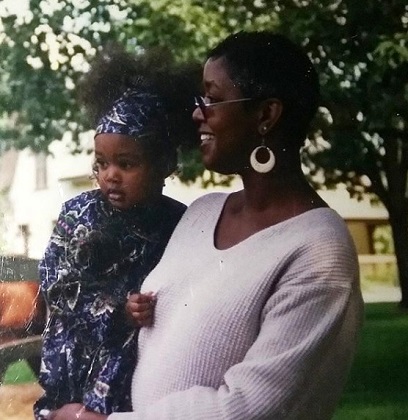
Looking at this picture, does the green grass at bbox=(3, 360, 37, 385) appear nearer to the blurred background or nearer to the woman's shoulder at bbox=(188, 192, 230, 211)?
the blurred background

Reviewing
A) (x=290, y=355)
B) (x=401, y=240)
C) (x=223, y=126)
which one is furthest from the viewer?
(x=401, y=240)

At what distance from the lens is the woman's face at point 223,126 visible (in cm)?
77

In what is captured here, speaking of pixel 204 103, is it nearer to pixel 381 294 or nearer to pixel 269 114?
pixel 269 114

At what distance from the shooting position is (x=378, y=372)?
2.87ft

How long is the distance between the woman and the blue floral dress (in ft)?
0.09

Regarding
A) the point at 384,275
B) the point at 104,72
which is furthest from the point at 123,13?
the point at 384,275

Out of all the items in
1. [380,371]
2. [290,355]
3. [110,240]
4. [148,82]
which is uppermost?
[148,82]

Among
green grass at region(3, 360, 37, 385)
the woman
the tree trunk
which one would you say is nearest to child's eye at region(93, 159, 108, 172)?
the woman

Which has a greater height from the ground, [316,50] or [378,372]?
[316,50]

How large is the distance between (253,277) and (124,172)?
230 mm

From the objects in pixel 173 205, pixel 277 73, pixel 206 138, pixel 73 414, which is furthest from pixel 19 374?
pixel 277 73

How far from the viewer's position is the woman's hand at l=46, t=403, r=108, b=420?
0.81 m

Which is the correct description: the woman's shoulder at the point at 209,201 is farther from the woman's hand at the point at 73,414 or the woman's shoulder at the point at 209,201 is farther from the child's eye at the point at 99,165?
the woman's hand at the point at 73,414

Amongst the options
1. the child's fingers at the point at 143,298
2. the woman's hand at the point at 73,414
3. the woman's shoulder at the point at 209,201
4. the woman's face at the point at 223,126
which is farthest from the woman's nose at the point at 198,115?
the woman's hand at the point at 73,414
